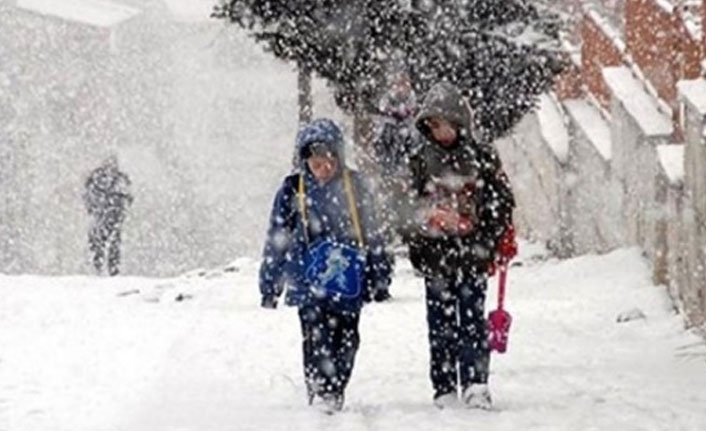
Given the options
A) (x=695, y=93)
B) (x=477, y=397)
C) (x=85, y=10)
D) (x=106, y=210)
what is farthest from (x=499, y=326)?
(x=85, y=10)

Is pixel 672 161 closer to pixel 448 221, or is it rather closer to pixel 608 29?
pixel 448 221

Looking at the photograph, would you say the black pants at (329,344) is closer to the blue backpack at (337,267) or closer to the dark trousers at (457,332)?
the blue backpack at (337,267)

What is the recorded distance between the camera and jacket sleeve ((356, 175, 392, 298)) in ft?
23.8

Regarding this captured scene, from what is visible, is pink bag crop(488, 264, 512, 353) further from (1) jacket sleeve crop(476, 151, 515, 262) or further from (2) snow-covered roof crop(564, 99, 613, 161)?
(2) snow-covered roof crop(564, 99, 613, 161)

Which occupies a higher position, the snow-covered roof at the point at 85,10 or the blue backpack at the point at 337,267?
the snow-covered roof at the point at 85,10

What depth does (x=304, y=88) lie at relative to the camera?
1988 cm

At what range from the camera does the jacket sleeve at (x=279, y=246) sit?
7.31 m

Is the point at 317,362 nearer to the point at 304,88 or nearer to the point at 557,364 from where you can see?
the point at 557,364

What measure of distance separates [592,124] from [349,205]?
9.52 m

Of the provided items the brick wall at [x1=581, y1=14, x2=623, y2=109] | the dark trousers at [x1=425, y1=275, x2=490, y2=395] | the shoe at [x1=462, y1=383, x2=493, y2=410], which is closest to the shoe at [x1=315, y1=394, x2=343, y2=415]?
the dark trousers at [x1=425, y1=275, x2=490, y2=395]

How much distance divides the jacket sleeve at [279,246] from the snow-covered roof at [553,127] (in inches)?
428

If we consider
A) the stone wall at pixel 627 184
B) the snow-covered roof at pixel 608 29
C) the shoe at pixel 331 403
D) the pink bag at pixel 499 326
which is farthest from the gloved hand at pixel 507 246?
the snow-covered roof at pixel 608 29

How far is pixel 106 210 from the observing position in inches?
821

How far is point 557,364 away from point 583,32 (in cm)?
864
